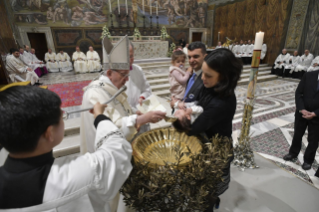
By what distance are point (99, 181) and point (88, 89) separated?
0.96 metres

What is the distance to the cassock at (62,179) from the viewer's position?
670mm

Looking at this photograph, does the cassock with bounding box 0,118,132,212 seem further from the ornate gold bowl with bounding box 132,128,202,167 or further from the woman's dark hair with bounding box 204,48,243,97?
the woman's dark hair with bounding box 204,48,243,97

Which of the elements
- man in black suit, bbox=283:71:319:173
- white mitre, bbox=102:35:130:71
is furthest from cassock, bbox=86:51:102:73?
man in black suit, bbox=283:71:319:173

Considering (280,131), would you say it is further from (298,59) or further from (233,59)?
(298,59)

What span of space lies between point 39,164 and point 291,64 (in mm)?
11791

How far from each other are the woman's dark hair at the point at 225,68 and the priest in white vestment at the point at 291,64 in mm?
10333

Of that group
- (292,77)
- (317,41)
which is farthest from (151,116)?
(317,41)

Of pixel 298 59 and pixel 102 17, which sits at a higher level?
pixel 102 17

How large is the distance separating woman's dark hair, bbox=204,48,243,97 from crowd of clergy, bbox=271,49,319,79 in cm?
964

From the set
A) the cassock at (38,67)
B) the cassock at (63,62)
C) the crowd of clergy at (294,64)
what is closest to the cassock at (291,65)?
the crowd of clergy at (294,64)

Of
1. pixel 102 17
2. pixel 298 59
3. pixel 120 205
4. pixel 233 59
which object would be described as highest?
pixel 102 17

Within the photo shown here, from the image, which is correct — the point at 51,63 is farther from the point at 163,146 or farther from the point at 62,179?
the point at 62,179

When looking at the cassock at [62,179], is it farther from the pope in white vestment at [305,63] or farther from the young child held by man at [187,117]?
the pope in white vestment at [305,63]

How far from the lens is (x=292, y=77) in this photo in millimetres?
9375
